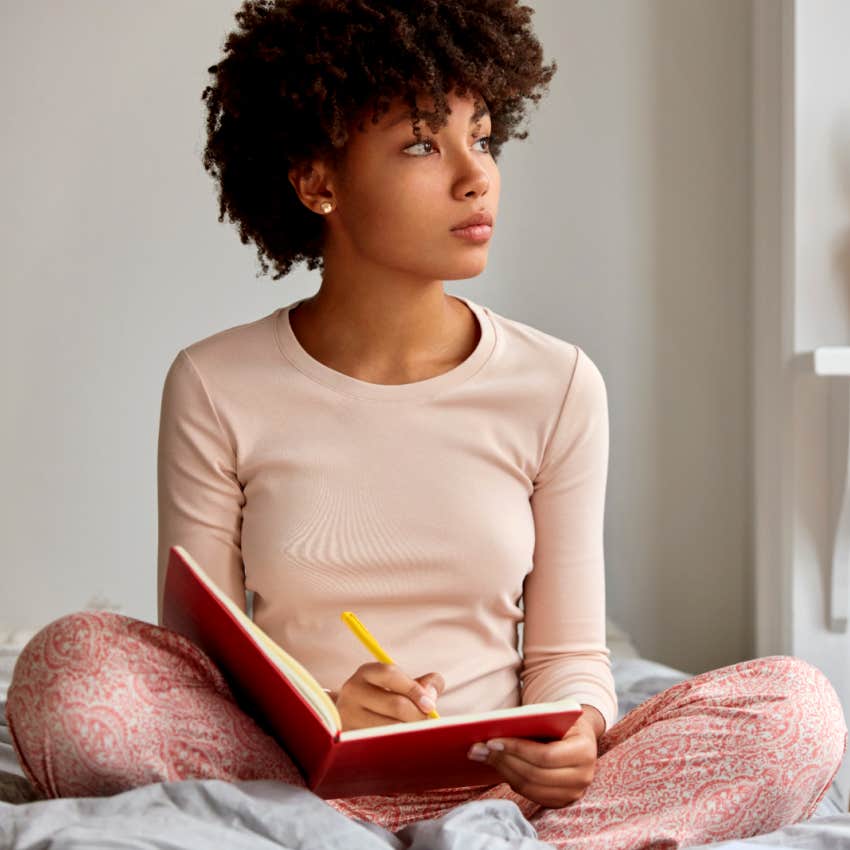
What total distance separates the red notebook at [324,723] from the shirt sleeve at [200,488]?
17 cm

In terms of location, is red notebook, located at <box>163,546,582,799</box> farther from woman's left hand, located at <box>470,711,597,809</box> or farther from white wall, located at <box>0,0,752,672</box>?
white wall, located at <box>0,0,752,672</box>

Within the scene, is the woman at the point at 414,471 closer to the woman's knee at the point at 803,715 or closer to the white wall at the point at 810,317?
the woman's knee at the point at 803,715

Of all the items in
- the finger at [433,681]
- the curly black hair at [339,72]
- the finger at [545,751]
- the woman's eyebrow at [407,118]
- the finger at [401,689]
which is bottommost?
the finger at [545,751]

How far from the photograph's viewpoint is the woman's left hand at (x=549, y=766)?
3.44 feet

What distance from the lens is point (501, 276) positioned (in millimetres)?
2303

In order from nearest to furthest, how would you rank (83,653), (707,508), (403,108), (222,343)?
(83,653), (403,108), (222,343), (707,508)

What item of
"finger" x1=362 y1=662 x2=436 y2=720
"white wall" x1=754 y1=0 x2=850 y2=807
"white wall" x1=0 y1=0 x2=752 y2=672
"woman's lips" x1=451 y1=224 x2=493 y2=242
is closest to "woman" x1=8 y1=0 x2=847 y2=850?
"woman's lips" x1=451 y1=224 x2=493 y2=242

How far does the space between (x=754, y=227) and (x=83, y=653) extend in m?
1.44

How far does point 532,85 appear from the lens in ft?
4.43

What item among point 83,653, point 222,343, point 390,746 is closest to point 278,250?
point 222,343

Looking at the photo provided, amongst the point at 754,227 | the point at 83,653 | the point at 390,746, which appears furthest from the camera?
the point at 754,227

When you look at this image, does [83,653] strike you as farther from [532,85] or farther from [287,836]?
[532,85]

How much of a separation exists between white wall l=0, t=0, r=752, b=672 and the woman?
90 cm

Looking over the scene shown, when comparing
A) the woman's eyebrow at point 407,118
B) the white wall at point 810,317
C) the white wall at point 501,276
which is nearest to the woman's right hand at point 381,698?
the woman's eyebrow at point 407,118
